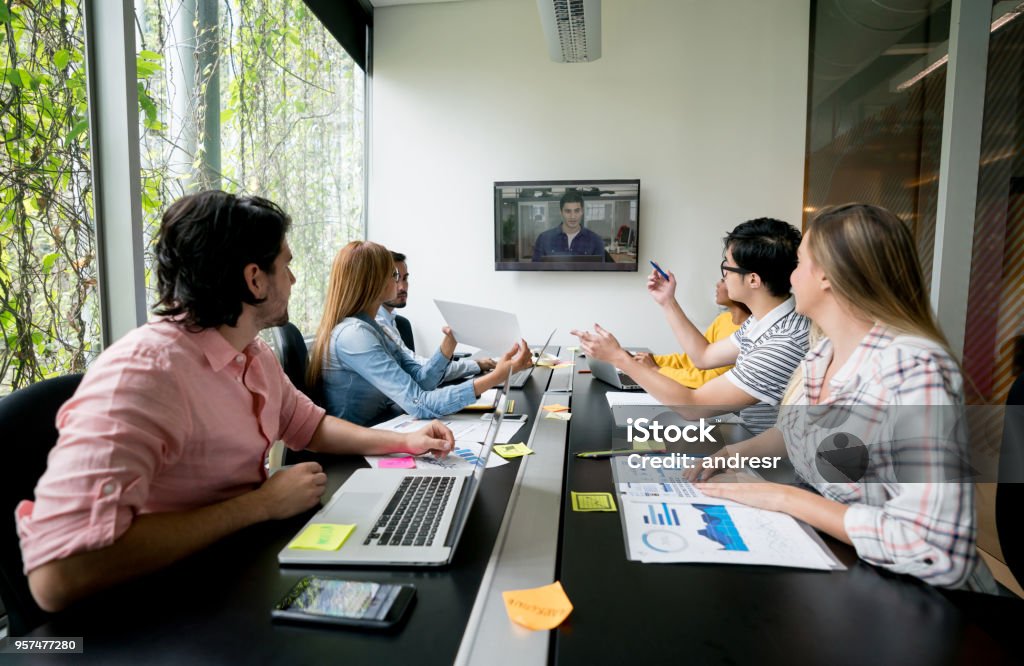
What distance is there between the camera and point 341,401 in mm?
1931

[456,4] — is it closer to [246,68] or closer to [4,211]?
[246,68]

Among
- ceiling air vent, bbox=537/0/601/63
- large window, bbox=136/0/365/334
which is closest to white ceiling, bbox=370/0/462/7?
large window, bbox=136/0/365/334

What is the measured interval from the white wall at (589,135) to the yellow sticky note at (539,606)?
134 inches

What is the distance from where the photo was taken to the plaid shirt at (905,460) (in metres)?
0.82

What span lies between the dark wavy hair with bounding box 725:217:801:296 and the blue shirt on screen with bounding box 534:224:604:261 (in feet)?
7.45

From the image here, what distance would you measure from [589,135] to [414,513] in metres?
3.64

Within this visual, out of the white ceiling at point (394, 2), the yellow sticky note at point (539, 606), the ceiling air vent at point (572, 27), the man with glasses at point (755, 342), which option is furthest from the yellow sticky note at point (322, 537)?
the white ceiling at point (394, 2)

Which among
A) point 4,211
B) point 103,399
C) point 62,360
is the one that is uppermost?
point 4,211

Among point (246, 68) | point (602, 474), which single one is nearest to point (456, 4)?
point (246, 68)

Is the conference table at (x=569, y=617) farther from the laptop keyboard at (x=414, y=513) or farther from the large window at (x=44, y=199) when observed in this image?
the large window at (x=44, y=199)

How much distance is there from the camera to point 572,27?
2725mm

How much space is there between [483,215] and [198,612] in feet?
12.3

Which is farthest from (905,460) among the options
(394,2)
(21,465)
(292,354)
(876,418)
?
(394,2)

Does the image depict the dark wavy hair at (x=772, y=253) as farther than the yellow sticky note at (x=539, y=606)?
Yes
